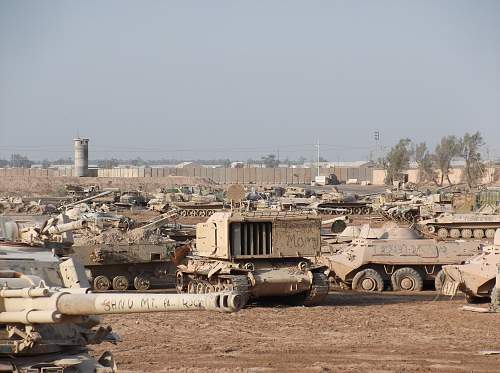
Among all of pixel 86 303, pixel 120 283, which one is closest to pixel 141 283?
pixel 120 283

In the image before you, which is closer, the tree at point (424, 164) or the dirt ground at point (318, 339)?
the dirt ground at point (318, 339)

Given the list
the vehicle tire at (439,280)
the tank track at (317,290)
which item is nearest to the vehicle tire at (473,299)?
the vehicle tire at (439,280)

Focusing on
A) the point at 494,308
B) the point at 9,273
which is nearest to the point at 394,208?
the point at 494,308

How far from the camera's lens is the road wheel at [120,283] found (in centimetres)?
2828

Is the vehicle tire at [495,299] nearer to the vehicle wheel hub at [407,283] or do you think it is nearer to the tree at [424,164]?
the vehicle wheel hub at [407,283]

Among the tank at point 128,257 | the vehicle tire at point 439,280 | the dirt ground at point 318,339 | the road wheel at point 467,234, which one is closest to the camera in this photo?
the dirt ground at point 318,339

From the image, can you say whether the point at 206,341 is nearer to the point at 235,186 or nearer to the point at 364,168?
the point at 235,186

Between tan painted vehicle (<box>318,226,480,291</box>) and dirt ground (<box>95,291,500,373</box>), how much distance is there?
2317 mm

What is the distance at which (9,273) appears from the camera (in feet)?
37.3

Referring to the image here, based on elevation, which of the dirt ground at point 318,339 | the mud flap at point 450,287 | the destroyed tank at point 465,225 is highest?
the destroyed tank at point 465,225

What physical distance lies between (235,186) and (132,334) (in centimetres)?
675

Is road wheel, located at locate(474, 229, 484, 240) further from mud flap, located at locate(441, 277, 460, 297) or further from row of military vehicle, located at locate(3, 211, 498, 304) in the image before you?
mud flap, located at locate(441, 277, 460, 297)

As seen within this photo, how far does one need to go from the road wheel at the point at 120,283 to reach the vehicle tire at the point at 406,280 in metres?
7.13

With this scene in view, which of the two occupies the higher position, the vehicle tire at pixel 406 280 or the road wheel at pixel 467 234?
the road wheel at pixel 467 234
